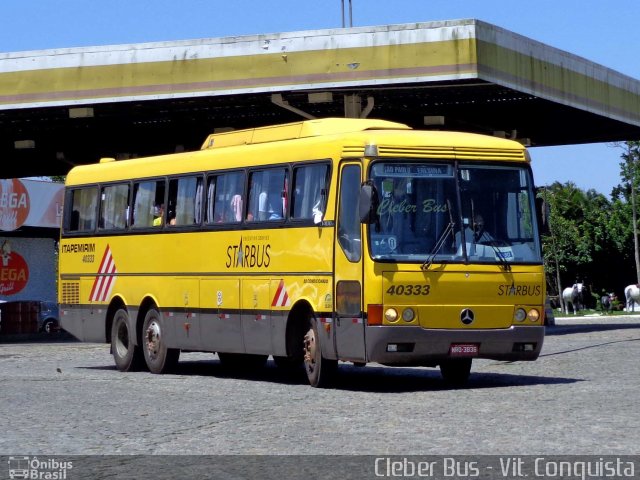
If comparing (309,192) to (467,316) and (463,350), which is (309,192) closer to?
(467,316)

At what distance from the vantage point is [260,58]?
101 ft

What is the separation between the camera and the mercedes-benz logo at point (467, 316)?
56.6ft

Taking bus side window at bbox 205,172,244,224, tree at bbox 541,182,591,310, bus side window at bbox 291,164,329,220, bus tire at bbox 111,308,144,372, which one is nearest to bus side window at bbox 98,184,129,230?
bus tire at bbox 111,308,144,372

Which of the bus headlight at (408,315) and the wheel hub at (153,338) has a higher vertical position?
the bus headlight at (408,315)

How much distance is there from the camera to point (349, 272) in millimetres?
17266

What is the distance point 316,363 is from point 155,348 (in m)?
4.88

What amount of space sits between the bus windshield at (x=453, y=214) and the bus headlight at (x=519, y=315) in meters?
0.62

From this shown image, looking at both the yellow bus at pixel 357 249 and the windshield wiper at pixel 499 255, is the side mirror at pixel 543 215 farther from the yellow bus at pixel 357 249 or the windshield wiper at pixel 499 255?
the windshield wiper at pixel 499 255

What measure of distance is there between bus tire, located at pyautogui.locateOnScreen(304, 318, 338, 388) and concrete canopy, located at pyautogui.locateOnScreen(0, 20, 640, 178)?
12316mm

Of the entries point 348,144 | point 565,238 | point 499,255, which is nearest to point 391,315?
point 499,255

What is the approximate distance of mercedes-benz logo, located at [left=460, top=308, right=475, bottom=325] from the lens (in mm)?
17266

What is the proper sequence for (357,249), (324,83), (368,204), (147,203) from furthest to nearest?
(324,83)
(147,203)
(357,249)
(368,204)

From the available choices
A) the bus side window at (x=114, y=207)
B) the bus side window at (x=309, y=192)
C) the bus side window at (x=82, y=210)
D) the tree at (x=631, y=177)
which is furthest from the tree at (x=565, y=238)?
the bus side window at (x=309, y=192)

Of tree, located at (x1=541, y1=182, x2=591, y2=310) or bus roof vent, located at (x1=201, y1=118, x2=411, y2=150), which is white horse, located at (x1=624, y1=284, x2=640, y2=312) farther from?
bus roof vent, located at (x1=201, y1=118, x2=411, y2=150)
